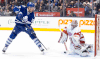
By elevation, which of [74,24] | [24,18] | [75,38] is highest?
[24,18]

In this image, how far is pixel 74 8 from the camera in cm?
841

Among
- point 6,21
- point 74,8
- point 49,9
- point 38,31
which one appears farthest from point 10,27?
point 74,8

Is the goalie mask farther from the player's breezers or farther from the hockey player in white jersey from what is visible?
the player's breezers

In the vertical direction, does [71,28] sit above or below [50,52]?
above

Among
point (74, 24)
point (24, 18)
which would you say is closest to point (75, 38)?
point (74, 24)

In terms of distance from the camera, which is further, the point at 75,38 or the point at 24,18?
the point at 24,18

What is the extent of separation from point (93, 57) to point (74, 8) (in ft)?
14.7

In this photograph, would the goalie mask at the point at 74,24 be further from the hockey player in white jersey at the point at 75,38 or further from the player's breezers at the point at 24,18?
the player's breezers at the point at 24,18

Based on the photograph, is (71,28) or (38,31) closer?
(71,28)

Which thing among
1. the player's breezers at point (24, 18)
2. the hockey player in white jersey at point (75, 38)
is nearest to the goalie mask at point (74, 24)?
the hockey player in white jersey at point (75, 38)

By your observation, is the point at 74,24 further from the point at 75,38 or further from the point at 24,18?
the point at 24,18

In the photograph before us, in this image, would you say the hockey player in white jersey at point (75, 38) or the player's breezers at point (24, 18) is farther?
the player's breezers at point (24, 18)

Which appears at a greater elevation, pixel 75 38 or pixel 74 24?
pixel 74 24

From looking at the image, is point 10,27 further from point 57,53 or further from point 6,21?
point 57,53
